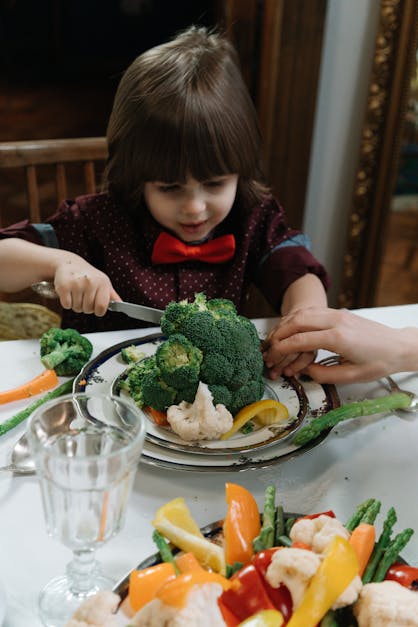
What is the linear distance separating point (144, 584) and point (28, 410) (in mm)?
371

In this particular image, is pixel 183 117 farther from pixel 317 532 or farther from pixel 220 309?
pixel 317 532

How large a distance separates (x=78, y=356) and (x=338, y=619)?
0.57m

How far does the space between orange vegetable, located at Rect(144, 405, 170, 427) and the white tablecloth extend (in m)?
0.07

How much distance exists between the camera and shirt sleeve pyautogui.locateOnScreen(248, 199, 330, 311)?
131cm

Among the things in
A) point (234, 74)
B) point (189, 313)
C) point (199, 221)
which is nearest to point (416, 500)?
point (189, 313)

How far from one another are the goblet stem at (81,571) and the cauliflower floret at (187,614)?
0.11 meters


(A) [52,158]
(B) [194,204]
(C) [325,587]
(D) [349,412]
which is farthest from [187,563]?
(A) [52,158]

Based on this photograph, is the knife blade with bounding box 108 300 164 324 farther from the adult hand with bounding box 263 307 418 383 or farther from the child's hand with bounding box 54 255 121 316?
the adult hand with bounding box 263 307 418 383

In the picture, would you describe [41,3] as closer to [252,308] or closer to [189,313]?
[252,308]

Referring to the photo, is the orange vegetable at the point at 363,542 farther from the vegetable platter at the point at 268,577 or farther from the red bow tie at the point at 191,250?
the red bow tie at the point at 191,250

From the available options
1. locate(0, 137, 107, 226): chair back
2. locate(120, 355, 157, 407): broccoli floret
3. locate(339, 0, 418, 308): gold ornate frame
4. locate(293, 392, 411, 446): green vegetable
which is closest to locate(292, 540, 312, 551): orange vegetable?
locate(293, 392, 411, 446): green vegetable

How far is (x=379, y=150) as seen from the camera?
90.7 inches

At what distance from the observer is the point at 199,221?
4.00 feet

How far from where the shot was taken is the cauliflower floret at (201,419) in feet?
2.48
